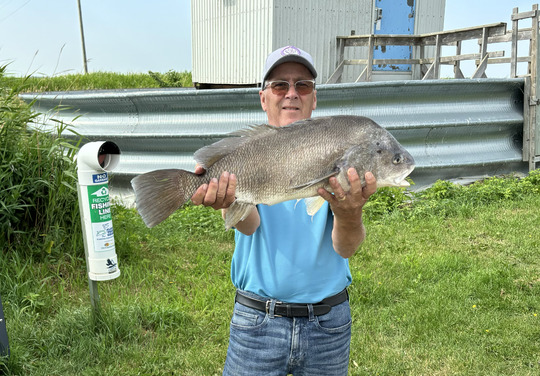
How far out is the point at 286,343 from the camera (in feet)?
7.84

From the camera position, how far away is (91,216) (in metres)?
4.20

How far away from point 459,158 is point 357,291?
4237 mm

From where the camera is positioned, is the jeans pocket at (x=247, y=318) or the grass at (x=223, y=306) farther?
the grass at (x=223, y=306)

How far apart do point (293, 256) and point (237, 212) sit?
1.17 ft

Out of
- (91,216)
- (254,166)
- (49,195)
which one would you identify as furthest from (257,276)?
(49,195)

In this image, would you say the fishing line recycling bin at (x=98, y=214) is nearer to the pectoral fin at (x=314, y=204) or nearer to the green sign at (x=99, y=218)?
the green sign at (x=99, y=218)

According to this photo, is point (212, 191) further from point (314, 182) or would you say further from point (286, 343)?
point (286, 343)

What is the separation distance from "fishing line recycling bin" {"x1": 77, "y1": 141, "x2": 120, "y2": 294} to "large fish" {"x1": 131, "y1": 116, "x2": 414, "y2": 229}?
7.12 ft

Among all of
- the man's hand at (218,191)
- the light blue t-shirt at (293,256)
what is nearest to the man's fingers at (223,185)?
the man's hand at (218,191)

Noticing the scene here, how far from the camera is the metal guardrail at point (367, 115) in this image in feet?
25.3

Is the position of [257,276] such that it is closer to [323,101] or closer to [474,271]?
[474,271]

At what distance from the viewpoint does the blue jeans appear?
2391 millimetres

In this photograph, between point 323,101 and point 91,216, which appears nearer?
point 91,216

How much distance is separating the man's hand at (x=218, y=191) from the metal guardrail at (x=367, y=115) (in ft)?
17.3
